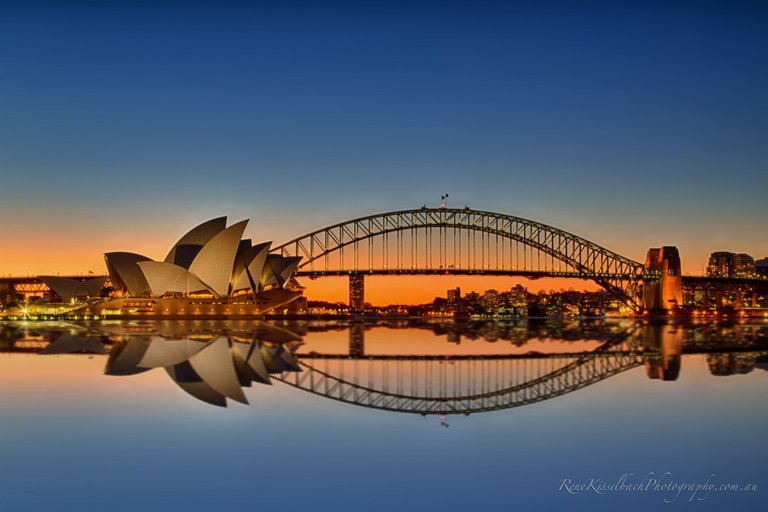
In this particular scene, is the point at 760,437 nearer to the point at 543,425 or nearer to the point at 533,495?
the point at 543,425

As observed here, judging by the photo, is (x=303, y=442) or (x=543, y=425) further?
(x=543, y=425)

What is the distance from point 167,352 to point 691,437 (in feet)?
70.8

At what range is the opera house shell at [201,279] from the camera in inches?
2872

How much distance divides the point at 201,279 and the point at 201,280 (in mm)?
171

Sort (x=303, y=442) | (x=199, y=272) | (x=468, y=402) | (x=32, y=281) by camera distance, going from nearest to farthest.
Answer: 1. (x=303, y=442)
2. (x=468, y=402)
3. (x=199, y=272)
4. (x=32, y=281)

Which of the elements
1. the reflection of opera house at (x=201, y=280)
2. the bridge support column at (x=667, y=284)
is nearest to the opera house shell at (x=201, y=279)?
the reflection of opera house at (x=201, y=280)

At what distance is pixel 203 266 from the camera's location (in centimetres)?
7331

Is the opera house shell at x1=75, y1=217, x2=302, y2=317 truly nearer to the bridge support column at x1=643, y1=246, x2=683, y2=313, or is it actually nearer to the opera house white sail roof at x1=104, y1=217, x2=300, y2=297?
the opera house white sail roof at x1=104, y1=217, x2=300, y2=297

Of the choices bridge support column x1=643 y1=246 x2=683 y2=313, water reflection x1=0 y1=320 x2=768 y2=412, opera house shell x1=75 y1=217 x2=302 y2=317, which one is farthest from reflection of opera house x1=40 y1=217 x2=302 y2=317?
bridge support column x1=643 y1=246 x2=683 y2=313

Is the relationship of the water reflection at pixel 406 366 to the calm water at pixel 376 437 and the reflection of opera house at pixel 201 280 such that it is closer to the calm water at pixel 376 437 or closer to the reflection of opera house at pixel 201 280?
the calm water at pixel 376 437

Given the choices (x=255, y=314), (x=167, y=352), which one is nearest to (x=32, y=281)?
(x=255, y=314)

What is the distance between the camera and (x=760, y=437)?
12148 millimetres

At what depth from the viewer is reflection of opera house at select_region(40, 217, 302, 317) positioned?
73000 mm

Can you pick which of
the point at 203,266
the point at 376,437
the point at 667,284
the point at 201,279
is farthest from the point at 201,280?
the point at 667,284
